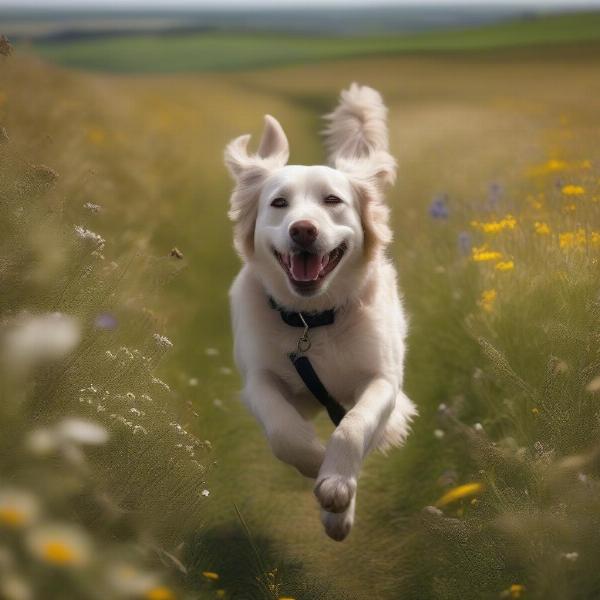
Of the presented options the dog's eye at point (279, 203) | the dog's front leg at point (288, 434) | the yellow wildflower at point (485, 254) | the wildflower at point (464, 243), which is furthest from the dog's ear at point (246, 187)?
the wildflower at point (464, 243)

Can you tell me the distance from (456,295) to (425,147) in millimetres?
4812

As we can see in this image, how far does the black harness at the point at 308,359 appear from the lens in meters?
3.99

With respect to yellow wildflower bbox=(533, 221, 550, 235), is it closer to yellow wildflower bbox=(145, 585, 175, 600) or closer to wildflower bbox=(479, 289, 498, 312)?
wildflower bbox=(479, 289, 498, 312)

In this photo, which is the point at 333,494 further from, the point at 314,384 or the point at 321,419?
the point at 321,419

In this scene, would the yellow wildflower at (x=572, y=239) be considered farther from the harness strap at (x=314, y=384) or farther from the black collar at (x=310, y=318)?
the harness strap at (x=314, y=384)

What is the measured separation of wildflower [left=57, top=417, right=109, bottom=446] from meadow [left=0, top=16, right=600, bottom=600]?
0.04 meters

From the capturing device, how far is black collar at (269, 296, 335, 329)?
162 inches

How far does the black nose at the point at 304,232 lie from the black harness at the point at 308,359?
0.59m

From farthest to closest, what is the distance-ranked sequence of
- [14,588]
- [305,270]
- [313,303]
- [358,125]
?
[358,125]
[313,303]
[305,270]
[14,588]

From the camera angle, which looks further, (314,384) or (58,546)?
(314,384)

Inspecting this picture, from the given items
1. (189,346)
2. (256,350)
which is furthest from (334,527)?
(189,346)

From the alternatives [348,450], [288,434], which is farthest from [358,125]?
[348,450]

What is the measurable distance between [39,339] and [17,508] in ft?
2.44

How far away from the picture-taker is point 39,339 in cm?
276
